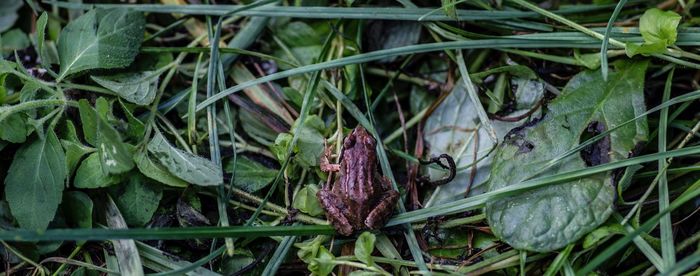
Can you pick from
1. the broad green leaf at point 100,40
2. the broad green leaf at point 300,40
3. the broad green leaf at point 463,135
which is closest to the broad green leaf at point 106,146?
the broad green leaf at point 100,40

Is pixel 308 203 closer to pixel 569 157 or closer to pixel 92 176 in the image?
pixel 92 176

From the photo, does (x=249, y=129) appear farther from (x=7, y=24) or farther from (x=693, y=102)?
(x=693, y=102)

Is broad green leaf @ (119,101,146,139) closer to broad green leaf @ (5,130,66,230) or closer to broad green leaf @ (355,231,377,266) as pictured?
broad green leaf @ (5,130,66,230)

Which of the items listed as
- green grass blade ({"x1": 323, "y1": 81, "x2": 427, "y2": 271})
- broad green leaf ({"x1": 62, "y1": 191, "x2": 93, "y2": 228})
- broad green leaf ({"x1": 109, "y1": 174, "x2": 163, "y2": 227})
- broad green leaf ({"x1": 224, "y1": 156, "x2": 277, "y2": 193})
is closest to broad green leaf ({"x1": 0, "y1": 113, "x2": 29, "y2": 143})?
broad green leaf ({"x1": 62, "y1": 191, "x2": 93, "y2": 228})

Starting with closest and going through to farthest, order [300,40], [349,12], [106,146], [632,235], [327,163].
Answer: [632,235]
[106,146]
[327,163]
[349,12]
[300,40]

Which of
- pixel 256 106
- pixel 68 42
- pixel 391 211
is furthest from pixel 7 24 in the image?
pixel 391 211

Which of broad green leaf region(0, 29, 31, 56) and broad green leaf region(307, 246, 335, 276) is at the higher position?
broad green leaf region(0, 29, 31, 56)

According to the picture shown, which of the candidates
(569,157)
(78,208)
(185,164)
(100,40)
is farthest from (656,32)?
(78,208)
